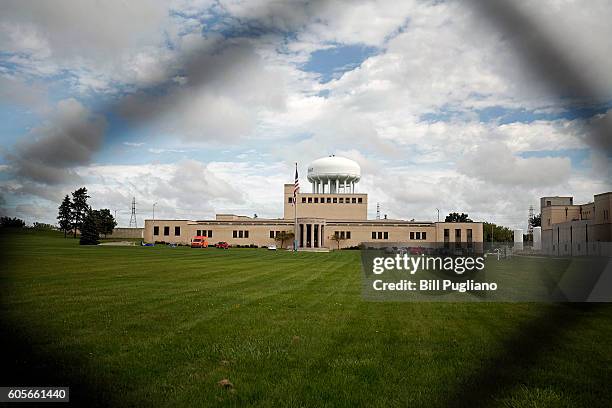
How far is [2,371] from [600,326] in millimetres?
10135

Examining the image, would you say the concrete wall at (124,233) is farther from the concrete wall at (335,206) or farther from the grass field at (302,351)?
the grass field at (302,351)

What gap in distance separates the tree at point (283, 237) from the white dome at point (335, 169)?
15.7m

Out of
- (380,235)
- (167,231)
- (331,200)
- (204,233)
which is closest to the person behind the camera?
(380,235)

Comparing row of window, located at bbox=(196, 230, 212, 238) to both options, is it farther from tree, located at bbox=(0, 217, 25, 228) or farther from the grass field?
tree, located at bbox=(0, 217, 25, 228)

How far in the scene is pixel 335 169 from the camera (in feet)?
344

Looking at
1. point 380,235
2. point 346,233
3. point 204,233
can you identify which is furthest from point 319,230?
point 204,233

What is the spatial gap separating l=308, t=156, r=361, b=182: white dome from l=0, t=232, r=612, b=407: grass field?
3599 inches

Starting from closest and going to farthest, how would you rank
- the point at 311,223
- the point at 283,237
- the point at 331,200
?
the point at 311,223
the point at 283,237
the point at 331,200

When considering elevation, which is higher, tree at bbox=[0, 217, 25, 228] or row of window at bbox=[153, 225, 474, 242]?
tree at bbox=[0, 217, 25, 228]

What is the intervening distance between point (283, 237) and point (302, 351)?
88.6m

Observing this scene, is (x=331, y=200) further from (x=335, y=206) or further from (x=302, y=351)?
(x=302, y=351)

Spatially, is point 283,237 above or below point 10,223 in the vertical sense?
below

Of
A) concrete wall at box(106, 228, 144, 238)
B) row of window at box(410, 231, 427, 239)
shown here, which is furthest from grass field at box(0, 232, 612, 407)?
concrete wall at box(106, 228, 144, 238)

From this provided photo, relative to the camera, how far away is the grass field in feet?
17.5
